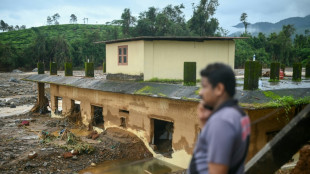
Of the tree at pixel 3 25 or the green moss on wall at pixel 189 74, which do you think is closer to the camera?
the green moss on wall at pixel 189 74

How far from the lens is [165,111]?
11.1 m

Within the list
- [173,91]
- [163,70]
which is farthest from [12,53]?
[173,91]

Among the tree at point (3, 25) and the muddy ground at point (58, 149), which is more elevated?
the tree at point (3, 25)

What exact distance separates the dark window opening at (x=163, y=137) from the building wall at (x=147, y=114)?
1.90 ft

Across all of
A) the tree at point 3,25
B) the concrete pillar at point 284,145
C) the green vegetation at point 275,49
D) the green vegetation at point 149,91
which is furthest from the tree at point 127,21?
the tree at point 3,25

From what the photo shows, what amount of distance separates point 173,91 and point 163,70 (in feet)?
14.2

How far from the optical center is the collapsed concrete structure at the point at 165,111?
27.8 ft

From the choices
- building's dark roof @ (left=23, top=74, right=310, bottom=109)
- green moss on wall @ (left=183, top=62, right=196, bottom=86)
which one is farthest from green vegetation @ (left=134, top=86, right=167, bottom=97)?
green moss on wall @ (left=183, top=62, right=196, bottom=86)

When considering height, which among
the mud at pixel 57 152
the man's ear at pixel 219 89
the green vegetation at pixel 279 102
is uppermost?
the man's ear at pixel 219 89

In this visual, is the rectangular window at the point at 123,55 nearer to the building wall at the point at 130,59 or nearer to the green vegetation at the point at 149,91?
the building wall at the point at 130,59

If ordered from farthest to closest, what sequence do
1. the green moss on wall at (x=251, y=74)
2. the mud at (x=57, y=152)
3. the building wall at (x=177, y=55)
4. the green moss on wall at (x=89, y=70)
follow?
1. the green moss on wall at (x=89, y=70)
2. the building wall at (x=177, y=55)
3. the mud at (x=57, y=152)
4. the green moss on wall at (x=251, y=74)

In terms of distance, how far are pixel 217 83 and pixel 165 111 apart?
9.05 metres

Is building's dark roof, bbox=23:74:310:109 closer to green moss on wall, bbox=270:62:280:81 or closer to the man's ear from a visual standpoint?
green moss on wall, bbox=270:62:280:81

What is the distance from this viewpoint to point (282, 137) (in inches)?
119
